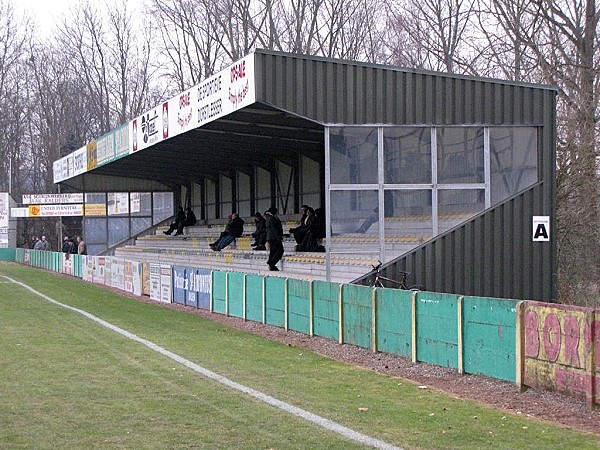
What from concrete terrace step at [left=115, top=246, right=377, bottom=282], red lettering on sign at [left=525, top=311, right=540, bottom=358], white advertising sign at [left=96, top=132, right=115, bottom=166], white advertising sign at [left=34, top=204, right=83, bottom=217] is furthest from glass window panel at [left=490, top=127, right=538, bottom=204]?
white advertising sign at [left=34, top=204, right=83, bottom=217]

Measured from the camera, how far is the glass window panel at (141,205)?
5184 cm

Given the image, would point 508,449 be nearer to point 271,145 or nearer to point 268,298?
point 268,298

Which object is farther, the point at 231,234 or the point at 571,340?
the point at 231,234

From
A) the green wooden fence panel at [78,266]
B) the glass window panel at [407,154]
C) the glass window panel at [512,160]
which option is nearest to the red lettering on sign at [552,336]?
the glass window panel at [407,154]

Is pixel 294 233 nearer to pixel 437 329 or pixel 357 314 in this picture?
Answer: pixel 357 314

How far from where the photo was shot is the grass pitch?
8.81 metres

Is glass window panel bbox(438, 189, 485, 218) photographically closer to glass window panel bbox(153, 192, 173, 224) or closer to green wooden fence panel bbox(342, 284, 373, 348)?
green wooden fence panel bbox(342, 284, 373, 348)

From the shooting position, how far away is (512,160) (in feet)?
67.9

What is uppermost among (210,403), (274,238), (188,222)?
(188,222)

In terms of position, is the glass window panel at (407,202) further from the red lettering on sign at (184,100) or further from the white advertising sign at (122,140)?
the white advertising sign at (122,140)

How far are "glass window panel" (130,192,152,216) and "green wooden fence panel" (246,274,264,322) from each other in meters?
31.0

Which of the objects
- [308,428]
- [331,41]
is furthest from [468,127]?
[331,41]

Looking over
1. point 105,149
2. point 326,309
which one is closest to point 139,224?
point 105,149

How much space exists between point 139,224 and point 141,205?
1033 millimetres
